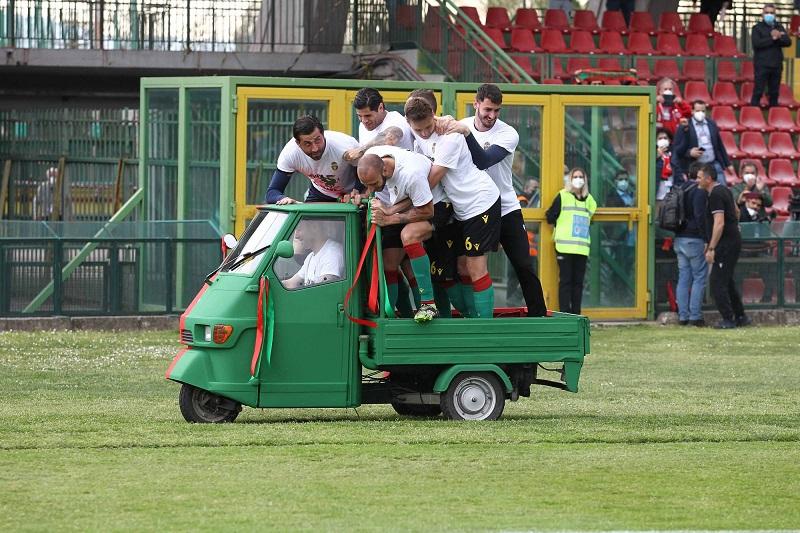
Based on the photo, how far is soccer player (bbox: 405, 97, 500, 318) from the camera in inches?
453

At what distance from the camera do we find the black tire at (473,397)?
11.6 meters

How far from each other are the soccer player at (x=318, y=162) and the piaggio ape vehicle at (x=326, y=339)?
1.73 ft

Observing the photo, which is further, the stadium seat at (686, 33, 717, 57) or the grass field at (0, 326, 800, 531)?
the stadium seat at (686, 33, 717, 57)

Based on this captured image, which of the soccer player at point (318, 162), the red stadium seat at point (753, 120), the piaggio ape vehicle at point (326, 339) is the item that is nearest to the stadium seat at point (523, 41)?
the red stadium seat at point (753, 120)

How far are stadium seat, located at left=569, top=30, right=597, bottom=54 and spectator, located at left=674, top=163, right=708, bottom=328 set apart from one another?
332 inches

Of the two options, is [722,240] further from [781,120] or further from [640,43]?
[640,43]

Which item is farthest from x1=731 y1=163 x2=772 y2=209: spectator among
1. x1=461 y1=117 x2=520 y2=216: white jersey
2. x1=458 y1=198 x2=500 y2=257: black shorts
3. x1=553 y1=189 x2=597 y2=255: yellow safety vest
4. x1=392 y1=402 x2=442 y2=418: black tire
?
x1=458 y1=198 x2=500 y2=257: black shorts

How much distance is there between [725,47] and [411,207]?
22.1 meters

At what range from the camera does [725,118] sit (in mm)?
29312

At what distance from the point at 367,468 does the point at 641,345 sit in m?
10.0

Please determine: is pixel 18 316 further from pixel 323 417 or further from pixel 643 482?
pixel 643 482

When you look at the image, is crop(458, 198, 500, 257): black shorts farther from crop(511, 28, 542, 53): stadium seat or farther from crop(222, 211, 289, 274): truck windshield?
crop(511, 28, 542, 53): stadium seat

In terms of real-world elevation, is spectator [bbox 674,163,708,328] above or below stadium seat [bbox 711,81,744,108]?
below

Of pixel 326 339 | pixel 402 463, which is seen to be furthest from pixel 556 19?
pixel 402 463
